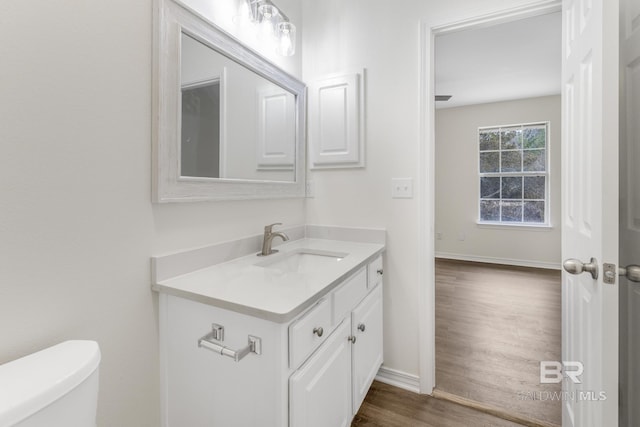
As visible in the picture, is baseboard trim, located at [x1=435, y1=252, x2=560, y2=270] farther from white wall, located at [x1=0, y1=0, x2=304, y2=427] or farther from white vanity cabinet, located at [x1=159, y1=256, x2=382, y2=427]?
white wall, located at [x1=0, y1=0, x2=304, y2=427]

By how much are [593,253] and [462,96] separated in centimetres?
397

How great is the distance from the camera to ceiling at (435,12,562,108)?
2564 mm

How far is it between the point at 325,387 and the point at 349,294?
14.1 inches

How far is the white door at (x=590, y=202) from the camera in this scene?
2.66 ft

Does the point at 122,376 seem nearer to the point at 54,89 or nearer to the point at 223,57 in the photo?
the point at 54,89

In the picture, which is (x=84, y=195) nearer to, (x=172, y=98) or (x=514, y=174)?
(x=172, y=98)

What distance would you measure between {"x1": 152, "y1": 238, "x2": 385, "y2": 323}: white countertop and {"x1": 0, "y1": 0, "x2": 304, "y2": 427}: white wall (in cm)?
18

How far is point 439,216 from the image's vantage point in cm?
507

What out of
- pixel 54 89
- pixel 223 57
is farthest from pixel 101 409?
Answer: pixel 223 57

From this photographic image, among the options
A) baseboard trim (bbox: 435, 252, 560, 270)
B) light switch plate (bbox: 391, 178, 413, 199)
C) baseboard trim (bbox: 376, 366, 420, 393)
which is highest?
light switch plate (bbox: 391, 178, 413, 199)

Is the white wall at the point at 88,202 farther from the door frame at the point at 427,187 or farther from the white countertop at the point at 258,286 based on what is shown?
the door frame at the point at 427,187

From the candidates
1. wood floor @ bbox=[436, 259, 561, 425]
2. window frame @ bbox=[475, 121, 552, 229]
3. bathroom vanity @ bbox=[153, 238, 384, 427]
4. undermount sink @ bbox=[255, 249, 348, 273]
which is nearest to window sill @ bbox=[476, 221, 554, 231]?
window frame @ bbox=[475, 121, 552, 229]

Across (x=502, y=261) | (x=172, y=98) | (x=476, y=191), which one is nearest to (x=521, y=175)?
(x=476, y=191)

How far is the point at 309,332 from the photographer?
987mm
